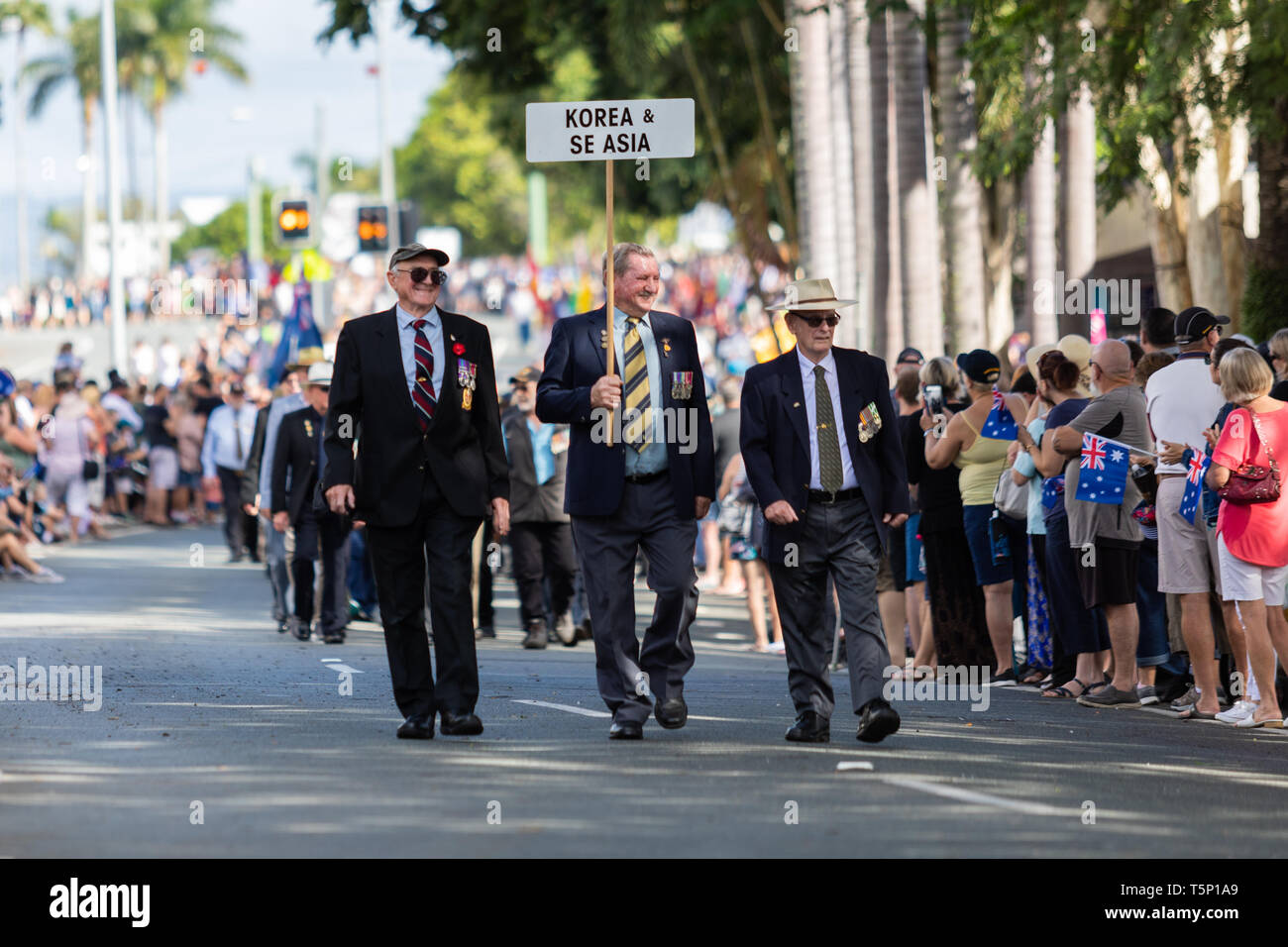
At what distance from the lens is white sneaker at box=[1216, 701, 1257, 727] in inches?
449

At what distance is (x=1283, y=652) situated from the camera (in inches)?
436

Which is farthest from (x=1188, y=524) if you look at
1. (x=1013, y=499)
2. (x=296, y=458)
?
(x=296, y=458)

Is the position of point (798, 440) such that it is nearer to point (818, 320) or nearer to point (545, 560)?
point (818, 320)

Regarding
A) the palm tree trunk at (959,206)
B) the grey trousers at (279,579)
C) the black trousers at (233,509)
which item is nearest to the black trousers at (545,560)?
the grey trousers at (279,579)

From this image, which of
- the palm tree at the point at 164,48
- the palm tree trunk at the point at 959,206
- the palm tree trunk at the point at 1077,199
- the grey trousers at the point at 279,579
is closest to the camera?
the grey trousers at the point at 279,579

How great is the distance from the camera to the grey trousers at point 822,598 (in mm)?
10000

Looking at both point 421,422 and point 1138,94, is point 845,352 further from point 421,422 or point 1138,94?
point 1138,94

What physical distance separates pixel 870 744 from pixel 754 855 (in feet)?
9.26

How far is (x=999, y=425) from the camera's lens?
13469 mm

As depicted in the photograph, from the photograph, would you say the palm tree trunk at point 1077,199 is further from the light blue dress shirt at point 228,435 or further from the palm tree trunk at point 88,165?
the palm tree trunk at point 88,165

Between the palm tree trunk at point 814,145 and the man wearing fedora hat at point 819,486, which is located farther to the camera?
the palm tree trunk at point 814,145

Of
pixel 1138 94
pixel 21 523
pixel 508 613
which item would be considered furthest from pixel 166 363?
pixel 1138 94

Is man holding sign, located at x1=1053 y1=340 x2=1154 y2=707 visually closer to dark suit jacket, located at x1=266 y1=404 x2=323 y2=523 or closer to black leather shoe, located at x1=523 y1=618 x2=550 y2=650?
black leather shoe, located at x1=523 y1=618 x2=550 y2=650

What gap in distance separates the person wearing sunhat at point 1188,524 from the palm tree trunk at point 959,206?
10217 mm
